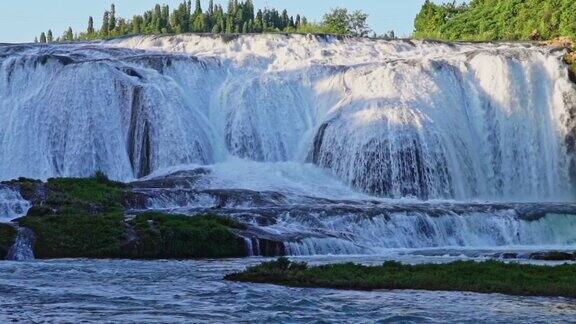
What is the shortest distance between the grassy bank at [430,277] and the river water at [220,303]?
0.57 m

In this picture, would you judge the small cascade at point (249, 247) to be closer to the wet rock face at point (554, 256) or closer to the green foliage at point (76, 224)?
the green foliage at point (76, 224)

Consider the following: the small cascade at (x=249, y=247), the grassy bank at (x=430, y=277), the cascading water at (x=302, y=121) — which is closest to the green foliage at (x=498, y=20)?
the cascading water at (x=302, y=121)

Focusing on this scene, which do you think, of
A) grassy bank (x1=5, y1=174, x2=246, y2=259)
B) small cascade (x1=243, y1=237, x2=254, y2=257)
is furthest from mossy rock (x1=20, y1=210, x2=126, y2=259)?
small cascade (x1=243, y1=237, x2=254, y2=257)

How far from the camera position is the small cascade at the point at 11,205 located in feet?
111

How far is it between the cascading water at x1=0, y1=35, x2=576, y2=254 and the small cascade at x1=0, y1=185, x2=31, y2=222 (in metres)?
8.79

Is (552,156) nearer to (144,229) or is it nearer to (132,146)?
(132,146)

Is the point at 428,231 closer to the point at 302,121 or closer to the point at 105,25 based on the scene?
the point at 302,121

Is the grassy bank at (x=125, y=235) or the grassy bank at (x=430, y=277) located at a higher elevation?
the grassy bank at (x=125, y=235)


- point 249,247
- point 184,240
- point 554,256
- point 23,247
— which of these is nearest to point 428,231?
point 554,256

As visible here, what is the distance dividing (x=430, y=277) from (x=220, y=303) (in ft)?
16.6

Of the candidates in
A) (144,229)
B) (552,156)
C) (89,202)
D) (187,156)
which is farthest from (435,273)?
(552,156)

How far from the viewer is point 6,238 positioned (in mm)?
29219

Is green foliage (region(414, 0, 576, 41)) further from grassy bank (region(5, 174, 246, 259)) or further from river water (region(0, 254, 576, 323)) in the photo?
river water (region(0, 254, 576, 323))

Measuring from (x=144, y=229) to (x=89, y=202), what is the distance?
4.89 m
